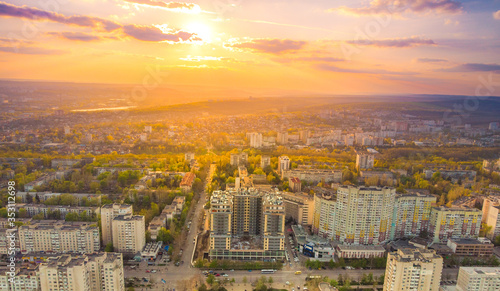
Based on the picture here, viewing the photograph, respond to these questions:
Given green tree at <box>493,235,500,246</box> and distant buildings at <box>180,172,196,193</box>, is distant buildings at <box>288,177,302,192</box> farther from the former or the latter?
green tree at <box>493,235,500,246</box>

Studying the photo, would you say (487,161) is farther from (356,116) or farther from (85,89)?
(85,89)

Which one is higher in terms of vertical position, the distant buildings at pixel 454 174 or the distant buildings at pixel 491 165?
the distant buildings at pixel 491 165

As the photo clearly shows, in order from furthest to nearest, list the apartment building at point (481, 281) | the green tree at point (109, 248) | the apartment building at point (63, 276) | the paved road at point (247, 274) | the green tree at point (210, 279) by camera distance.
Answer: the green tree at point (109, 248) < the paved road at point (247, 274) < the green tree at point (210, 279) < the apartment building at point (481, 281) < the apartment building at point (63, 276)

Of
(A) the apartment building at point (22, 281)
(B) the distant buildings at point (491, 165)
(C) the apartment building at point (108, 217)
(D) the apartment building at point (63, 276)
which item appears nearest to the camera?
(D) the apartment building at point (63, 276)

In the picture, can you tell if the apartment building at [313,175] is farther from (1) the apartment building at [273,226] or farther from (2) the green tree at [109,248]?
(2) the green tree at [109,248]

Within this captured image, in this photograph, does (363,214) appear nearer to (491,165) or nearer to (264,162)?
(264,162)

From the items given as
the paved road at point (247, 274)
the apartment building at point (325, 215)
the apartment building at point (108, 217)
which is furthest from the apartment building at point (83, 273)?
the apartment building at point (325, 215)

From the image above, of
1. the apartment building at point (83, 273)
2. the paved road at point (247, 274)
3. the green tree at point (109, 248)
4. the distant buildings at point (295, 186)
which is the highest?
the apartment building at point (83, 273)
